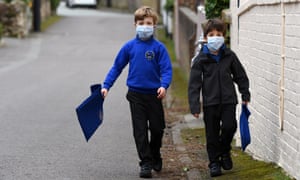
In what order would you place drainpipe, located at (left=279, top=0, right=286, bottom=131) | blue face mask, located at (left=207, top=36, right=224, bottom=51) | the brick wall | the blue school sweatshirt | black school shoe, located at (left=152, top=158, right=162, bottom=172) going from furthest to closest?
black school shoe, located at (left=152, top=158, right=162, bottom=172)
the blue school sweatshirt
blue face mask, located at (left=207, top=36, right=224, bottom=51)
drainpipe, located at (left=279, top=0, right=286, bottom=131)
the brick wall

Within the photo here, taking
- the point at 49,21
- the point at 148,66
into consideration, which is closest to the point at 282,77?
the point at 148,66

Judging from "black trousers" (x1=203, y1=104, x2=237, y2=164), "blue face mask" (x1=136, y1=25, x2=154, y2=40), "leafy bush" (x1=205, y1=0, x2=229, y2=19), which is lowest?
"black trousers" (x1=203, y1=104, x2=237, y2=164)

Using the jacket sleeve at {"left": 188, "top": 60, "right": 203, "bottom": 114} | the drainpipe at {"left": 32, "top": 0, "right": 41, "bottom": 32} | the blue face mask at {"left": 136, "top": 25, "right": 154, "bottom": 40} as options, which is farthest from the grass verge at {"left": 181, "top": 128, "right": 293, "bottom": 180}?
the drainpipe at {"left": 32, "top": 0, "right": 41, "bottom": 32}

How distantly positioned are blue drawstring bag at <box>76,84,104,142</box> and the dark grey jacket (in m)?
1.01

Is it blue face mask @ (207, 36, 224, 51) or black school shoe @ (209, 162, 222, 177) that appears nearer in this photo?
blue face mask @ (207, 36, 224, 51)

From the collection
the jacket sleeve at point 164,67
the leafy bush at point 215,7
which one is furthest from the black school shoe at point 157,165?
the leafy bush at point 215,7

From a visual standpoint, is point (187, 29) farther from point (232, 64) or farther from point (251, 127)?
point (232, 64)

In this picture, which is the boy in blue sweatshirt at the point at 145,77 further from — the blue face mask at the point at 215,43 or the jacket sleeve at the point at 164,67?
the blue face mask at the point at 215,43

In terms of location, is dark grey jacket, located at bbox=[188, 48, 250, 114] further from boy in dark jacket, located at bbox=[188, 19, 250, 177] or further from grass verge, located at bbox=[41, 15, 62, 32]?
grass verge, located at bbox=[41, 15, 62, 32]

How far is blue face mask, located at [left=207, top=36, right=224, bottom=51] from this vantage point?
7516mm

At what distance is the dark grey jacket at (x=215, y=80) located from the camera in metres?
7.59

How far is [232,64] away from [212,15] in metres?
3.81

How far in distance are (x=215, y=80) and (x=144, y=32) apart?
866 mm

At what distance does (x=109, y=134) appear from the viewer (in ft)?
36.6
